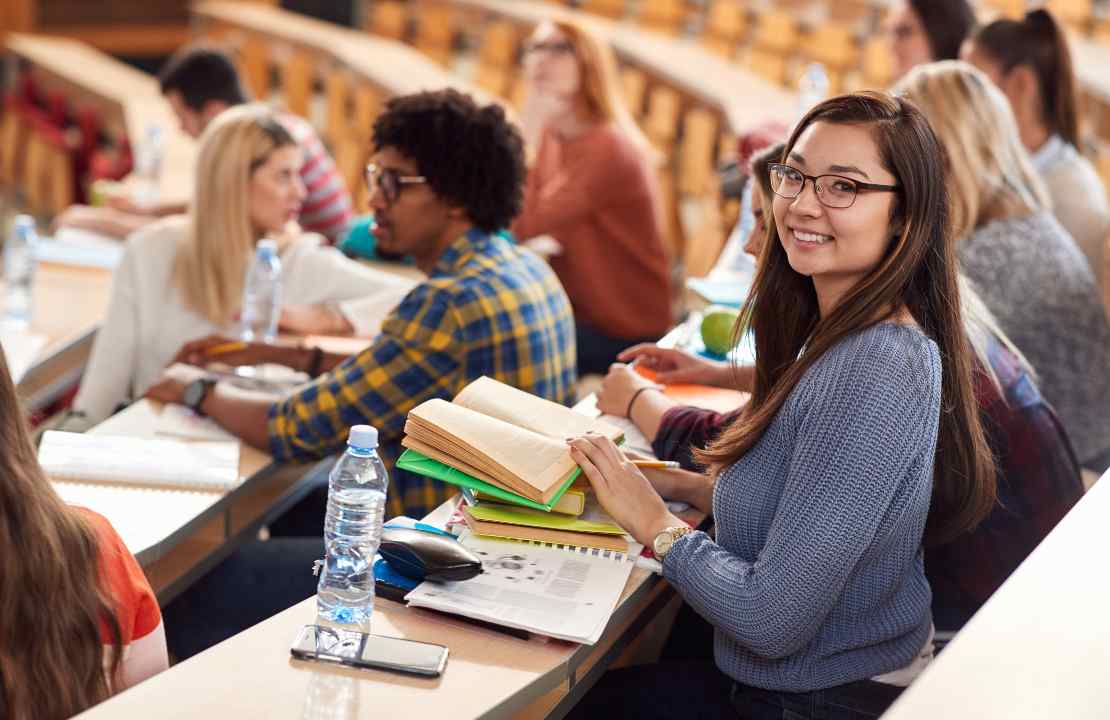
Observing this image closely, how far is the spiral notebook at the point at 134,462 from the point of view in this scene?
238 centimetres

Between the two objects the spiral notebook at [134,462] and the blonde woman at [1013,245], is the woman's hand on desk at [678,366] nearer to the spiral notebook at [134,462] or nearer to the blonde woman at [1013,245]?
the blonde woman at [1013,245]

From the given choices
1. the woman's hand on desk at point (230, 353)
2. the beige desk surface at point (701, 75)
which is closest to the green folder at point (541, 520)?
the woman's hand on desk at point (230, 353)

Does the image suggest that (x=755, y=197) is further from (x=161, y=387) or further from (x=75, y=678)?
(x=75, y=678)

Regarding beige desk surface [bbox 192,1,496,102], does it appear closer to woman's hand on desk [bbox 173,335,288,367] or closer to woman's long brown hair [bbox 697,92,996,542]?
woman's hand on desk [bbox 173,335,288,367]

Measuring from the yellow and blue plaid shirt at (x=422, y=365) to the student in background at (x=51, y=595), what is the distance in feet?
3.10

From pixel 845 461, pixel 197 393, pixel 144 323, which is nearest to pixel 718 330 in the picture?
pixel 197 393

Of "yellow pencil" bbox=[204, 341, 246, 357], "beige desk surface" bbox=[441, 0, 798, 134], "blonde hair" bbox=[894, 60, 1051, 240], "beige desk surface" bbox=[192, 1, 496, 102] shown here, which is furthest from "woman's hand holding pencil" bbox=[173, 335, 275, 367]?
"beige desk surface" bbox=[192, 1, 496, 102]

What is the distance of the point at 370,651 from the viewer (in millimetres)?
1661

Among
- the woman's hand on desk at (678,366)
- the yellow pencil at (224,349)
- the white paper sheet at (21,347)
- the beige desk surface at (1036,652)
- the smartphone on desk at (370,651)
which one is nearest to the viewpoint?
the beige desk surface at (1036,652)

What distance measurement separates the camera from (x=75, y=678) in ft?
5.07

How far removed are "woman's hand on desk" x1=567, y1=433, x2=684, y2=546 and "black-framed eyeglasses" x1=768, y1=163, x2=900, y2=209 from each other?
1.48 feet

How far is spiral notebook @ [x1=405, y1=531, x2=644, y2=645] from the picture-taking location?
68.4 inches

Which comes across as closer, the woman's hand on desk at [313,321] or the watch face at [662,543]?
the watch face at [662,543]

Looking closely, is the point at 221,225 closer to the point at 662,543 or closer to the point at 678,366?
the point at 678,366
